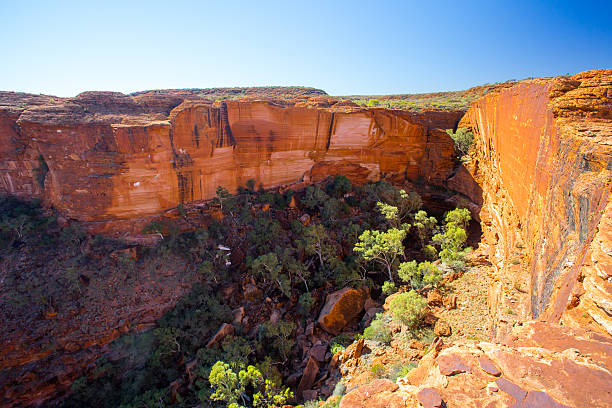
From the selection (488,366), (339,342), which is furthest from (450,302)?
(488,366)

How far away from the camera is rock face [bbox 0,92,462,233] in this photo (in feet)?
57.2

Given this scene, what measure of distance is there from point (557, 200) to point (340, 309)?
34.3 feet

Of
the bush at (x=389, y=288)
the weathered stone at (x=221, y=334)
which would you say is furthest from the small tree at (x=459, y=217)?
the weathered stone at (x=221, y=334)

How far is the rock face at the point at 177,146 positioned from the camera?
1742 cm

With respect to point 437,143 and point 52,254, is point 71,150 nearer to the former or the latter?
point 52,254

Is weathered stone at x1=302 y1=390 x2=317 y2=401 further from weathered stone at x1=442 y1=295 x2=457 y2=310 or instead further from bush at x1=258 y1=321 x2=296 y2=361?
weathered stone at x1=442 y1=295 x2=457 y2=310

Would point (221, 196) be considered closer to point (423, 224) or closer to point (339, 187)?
point (339, 187)

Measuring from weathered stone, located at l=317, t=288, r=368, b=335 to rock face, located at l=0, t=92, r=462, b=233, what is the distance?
37.4 ft

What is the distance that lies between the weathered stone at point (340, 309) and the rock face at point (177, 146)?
11.4 metres

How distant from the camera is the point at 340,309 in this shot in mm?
14477

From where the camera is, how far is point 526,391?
3678mm

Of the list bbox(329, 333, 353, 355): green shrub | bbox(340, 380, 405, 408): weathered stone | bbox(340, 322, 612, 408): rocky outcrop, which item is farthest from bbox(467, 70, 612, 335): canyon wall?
bbox(329, 333, 353, 355): green shrub

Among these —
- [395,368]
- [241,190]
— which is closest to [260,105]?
[241,190]

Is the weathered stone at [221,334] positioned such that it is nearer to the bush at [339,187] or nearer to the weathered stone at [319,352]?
the weathered stone at [319,352]
